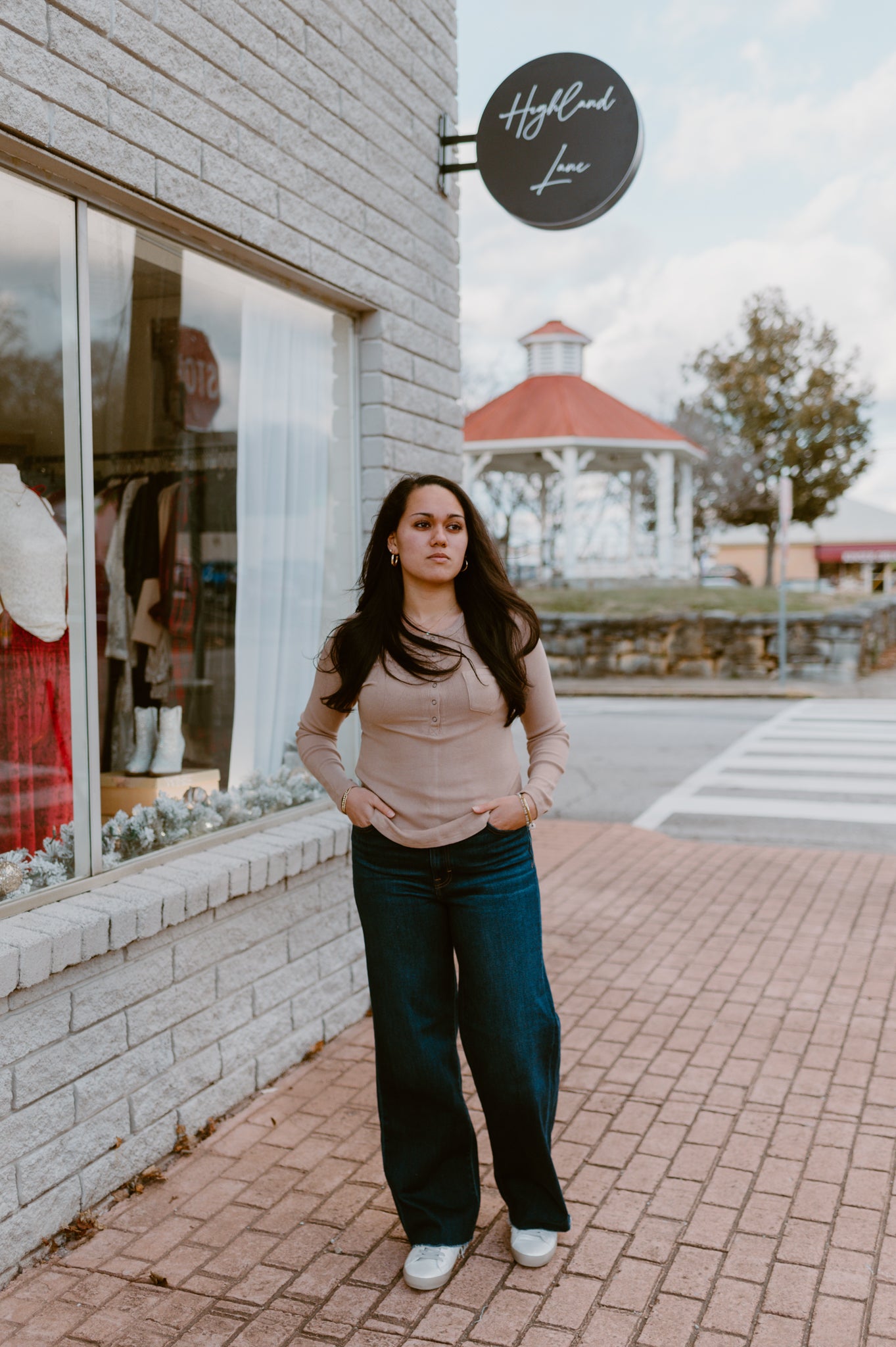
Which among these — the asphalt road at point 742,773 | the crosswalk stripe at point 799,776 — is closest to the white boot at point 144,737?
the asphalt road at point 742,773

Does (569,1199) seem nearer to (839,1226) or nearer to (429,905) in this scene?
(839,1226)

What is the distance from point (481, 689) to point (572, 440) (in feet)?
69.1

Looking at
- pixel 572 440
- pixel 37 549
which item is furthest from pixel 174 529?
pixel 572 440

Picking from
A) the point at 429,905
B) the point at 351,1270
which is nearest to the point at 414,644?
the point at 429,905

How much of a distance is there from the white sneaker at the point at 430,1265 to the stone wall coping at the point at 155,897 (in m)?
1.10

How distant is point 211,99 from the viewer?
357 cm

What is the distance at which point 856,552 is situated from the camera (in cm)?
5012

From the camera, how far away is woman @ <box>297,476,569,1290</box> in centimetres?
283

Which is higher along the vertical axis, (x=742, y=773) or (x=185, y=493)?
(x=185, y=493)

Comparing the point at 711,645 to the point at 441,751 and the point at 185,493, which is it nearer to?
the point at 185,493

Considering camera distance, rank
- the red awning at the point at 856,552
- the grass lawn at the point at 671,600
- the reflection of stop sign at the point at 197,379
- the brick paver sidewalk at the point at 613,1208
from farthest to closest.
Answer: the red awning at the point at 856,552
the grass lawn at the point at 671,600
the reflection of stop sign at the point at 197,379
the brick paver sidewalk at the point at 613,1208

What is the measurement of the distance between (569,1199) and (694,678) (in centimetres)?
1745

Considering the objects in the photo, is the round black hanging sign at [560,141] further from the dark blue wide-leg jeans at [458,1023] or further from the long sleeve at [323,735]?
the dark blue wide-leg jeans at [458,1023]

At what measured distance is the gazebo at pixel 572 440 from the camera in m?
23.6
